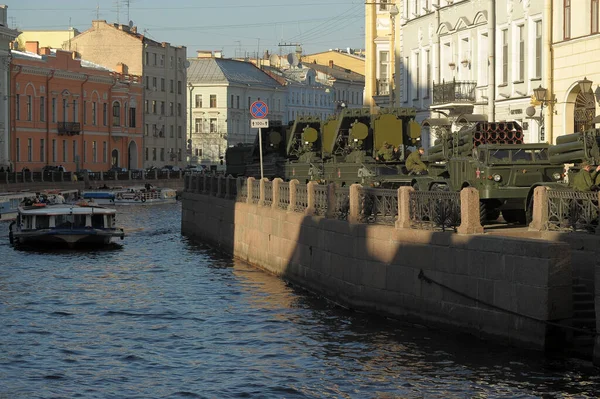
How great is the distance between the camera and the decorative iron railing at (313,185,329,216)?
2641 centimetres

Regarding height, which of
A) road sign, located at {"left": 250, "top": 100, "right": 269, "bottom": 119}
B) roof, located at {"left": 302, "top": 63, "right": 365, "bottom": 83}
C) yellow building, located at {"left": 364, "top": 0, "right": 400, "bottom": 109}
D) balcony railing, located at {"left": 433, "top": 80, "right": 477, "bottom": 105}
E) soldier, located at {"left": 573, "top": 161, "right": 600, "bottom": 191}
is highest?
roof, located at {"left": 302, "top": 63, "right": 365, "bottom": 83}

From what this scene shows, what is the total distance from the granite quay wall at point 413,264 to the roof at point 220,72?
304ft

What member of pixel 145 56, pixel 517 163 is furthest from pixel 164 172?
pixel 517 163

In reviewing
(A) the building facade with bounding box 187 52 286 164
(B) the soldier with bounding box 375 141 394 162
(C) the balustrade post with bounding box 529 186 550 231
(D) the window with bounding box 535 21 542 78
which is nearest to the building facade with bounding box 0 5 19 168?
(A) the building facade with bounding box 187 52 286 164

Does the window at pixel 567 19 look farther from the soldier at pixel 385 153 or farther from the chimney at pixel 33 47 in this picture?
the chimney at pixel 33 47

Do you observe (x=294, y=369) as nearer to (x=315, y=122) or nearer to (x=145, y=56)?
(x=315, y=122)

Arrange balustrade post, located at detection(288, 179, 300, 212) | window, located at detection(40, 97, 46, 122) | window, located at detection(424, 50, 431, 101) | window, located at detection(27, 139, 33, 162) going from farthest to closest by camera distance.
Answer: window, located at detection(40, 97, 46, 122) → window, located at detection(27, 139, 33, 162) → window, located at detection(424, 50, 431, 101) → balustrade post, located at detection(288, 179, 300, 212)

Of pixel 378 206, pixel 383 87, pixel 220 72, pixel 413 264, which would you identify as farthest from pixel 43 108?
pixel 413 264

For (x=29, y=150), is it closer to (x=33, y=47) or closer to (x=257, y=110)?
(x=33, y=47)

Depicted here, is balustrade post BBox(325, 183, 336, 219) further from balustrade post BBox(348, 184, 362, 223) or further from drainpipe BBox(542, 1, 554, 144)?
drainpipe BBox(542, 1, 554, 144)

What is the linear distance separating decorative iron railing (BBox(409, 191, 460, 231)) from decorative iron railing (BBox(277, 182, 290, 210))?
7.85 metres

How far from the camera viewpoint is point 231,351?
19.9 metres

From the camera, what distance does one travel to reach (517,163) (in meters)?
24.6

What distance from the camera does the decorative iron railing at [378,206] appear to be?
74.0ft
